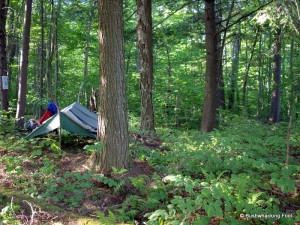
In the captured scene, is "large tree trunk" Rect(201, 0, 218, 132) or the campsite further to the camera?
"large tree trunk" Rect(201, 0, 218, 132)

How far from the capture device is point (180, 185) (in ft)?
11.2

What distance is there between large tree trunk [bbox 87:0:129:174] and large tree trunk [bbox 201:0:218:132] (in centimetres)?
567

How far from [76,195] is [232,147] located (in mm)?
3067

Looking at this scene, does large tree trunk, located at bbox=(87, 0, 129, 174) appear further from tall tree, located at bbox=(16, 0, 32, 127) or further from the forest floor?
tall tree, located at bbox=(16, 0, 32, 127)

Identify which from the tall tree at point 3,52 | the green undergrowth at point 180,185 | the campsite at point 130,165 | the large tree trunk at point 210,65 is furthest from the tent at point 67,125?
the large tree trunk at point 210,65

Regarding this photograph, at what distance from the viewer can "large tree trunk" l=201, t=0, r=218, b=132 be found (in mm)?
9977

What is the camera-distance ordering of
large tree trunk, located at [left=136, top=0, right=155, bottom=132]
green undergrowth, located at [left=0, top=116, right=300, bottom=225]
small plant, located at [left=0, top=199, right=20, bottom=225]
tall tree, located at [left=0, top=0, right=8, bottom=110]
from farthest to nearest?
tall tree, located at [left=0, top=0, right=8, bottom=110]
large tree trunk, located at [left=136, top=0, right=155, bottom=132]
small plant, located at [left=0, top=199, right=20, bottom=225]
green undergrowth, located at [left=0, top=116, right=300, bottom=225]

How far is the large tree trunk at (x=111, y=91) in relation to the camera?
4930 millimetres

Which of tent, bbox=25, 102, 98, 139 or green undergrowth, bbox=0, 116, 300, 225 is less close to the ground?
tent, bbox=25, 102, 98, 139

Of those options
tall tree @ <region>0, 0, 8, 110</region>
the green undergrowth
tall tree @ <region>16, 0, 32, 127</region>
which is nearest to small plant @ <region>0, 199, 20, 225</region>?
the green undergrowth

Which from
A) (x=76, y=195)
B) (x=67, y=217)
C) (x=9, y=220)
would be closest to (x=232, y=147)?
(x=76, y=195)

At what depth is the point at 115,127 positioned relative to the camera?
5.05 meters

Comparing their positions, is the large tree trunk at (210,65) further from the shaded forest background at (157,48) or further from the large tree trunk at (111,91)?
the large tree trunk at (111,91)

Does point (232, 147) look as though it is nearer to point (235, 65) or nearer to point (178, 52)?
point (178, 52)
